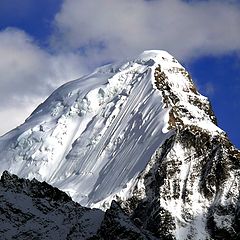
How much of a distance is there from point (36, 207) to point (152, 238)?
16.9m

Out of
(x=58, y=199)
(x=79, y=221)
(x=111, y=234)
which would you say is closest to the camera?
(x=111, y=234)

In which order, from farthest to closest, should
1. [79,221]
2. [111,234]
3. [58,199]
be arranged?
[58,199] → [79,221] → [111,234]

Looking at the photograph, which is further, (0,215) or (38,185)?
(38,185)

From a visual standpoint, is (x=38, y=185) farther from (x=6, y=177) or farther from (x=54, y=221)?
(x=54, y=221)

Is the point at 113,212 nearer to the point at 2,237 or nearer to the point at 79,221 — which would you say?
the point at 79,221

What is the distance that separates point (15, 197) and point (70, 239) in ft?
43.0

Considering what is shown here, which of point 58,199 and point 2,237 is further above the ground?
point 58,199

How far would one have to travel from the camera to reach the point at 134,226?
12212 centimetres

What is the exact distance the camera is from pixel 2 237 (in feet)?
396

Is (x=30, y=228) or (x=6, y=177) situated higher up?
(x=6, y=177)

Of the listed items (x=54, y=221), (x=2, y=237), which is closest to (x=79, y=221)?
(x=54, y=221)

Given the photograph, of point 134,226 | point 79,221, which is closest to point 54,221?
point 79,221

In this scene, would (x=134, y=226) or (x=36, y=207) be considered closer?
(x=134, y=226)

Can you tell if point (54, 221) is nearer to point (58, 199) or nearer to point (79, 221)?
point (79, 221)
